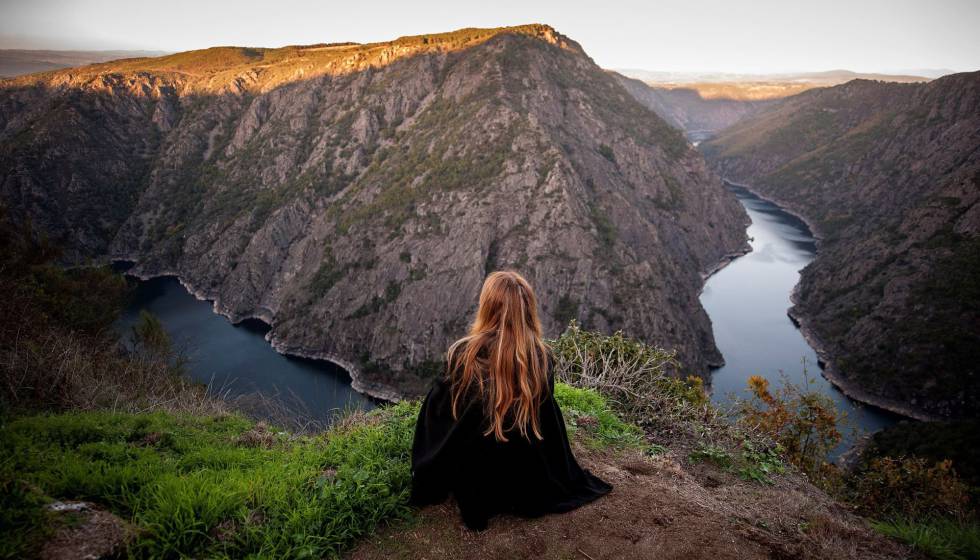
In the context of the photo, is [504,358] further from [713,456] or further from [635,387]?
[635,387]

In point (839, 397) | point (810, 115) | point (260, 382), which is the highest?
point (810, 115)

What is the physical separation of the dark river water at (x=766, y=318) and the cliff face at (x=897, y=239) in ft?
9.12

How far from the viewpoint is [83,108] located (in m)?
97.7

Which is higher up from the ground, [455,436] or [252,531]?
[455,436]

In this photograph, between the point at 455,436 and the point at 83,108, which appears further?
the point at 83,108

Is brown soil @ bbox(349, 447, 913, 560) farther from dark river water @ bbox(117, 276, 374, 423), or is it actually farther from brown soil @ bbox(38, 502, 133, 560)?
dark river water @ bbox(117, 276, 374, 423)

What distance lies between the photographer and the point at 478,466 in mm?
4383

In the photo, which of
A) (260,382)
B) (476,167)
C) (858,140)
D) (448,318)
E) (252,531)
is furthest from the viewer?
(858,140)

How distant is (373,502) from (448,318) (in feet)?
183

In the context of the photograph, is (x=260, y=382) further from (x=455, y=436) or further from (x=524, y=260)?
(x=455, y=436)

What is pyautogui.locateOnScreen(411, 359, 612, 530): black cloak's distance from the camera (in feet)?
14.3

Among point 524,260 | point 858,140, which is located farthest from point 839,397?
point 858,140

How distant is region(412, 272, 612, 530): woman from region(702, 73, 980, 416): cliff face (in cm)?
6756

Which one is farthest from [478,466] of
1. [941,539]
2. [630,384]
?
[630,384]
